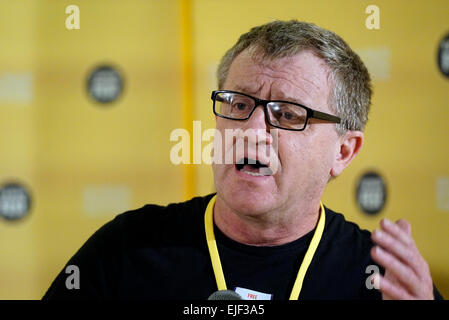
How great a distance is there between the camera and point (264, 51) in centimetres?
119

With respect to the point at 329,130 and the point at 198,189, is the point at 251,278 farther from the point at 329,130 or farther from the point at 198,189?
the point at 198,189

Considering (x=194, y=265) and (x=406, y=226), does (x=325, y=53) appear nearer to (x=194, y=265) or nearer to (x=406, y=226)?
(x=406, y=226)

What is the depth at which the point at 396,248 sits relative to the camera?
930 mm

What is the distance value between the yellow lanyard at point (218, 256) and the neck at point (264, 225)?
0.03 meters

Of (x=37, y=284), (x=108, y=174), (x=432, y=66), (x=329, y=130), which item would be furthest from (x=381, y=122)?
(x=37, y=284)

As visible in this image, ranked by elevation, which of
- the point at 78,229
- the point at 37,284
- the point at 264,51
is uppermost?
the point at 264,51

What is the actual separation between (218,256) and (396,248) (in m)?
0.43

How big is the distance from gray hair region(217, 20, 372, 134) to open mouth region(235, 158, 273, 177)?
0.26 metres

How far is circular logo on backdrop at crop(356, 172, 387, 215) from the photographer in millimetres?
1863

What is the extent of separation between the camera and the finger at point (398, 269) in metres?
0.92

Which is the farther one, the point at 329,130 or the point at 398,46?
the point at 398,46

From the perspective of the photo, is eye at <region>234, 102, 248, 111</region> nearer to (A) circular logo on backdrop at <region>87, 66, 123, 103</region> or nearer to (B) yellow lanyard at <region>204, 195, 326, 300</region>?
(B) yellow lanyard at <region>204, 195, 326, 300</region>

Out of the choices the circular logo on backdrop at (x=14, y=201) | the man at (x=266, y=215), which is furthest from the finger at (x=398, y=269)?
the circular logo on backdrop at (x=14, y=201)

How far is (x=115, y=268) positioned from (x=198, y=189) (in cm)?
81
